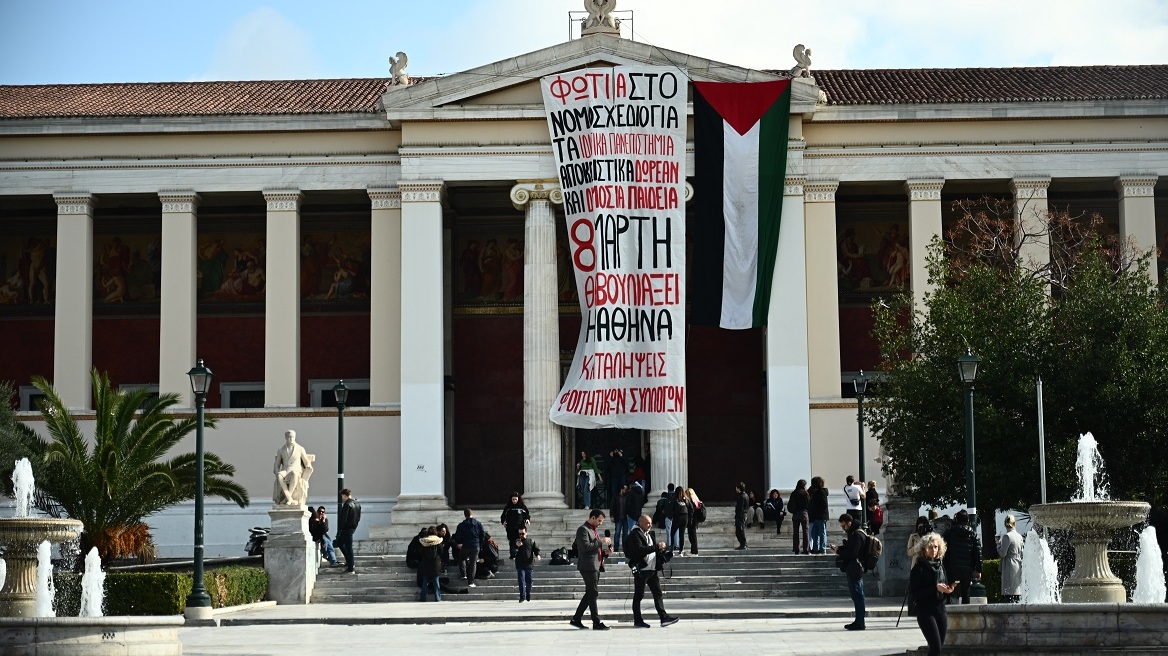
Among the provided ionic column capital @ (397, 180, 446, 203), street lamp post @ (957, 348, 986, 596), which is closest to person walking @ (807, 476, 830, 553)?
street lamp post @ (957, 348, 986, 596)

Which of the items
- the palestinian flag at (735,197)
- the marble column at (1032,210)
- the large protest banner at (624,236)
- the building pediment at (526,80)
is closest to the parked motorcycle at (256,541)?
the large protest banner at (624,236)

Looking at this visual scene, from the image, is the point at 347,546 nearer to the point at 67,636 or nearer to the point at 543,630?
the point at 543,630

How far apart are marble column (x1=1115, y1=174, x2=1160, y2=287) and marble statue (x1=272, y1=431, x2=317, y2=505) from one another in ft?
65.7

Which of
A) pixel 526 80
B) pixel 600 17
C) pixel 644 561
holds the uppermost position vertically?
pixel 600 17

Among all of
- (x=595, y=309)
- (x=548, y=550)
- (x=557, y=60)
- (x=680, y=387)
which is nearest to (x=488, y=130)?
(x=557, y=60)

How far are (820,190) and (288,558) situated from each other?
16.3 metres

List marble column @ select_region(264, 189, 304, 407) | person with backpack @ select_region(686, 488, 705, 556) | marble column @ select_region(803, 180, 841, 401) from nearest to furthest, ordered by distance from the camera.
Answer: person with backpack @ select_region(686, 488, 705, 556) < marble column @ select_region(803, 180, 841, 401) < marble column @ select_region(264, 189, 304, 407)

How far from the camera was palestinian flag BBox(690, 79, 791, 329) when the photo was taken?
3806 centimetres

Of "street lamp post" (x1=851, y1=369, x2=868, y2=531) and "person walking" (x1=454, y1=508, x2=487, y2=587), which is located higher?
"street lamp post" (x1=851, y1=369, x2=868, y2=531)

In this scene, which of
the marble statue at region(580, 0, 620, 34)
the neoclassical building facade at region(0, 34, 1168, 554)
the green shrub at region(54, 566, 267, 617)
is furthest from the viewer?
the neoclassical building facade at region(0, 34, 1168, 554)

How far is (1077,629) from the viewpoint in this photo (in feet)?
52.6

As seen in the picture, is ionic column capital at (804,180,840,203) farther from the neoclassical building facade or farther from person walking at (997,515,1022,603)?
person walking at (997,515,1022,603)

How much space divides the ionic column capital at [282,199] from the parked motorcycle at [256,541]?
7.71 metres

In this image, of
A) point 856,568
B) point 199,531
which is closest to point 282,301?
point 199,531
